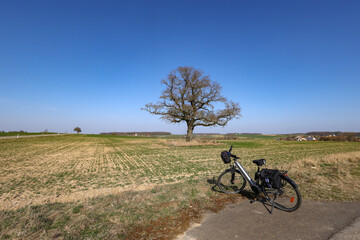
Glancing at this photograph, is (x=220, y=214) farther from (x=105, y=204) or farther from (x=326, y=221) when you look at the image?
(x=105, y=204)

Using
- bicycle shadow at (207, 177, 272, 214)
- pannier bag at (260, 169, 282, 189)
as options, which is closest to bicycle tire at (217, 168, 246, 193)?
bicycle shadow at (207, 177, 272, 214)

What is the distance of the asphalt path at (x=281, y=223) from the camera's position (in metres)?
3.30

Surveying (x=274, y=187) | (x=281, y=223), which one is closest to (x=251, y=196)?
(x=274, y=187)

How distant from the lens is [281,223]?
375cm

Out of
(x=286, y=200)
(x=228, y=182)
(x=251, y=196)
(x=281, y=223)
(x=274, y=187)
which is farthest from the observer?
→ (x=228, y=182)

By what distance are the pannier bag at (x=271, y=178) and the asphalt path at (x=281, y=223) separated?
23.3 inches

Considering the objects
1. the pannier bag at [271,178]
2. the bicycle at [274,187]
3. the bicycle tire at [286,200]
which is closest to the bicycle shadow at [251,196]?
the bicycle at [274,187]

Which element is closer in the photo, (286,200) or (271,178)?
(271,178)

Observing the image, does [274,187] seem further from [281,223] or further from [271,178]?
[281,223]

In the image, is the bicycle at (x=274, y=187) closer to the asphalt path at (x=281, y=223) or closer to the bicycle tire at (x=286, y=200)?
the bicycle tire at (x=286, y=200)

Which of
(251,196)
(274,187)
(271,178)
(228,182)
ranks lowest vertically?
(251,196)

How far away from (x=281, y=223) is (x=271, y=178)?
3.51 ft

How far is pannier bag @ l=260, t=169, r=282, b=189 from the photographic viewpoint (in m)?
4.47

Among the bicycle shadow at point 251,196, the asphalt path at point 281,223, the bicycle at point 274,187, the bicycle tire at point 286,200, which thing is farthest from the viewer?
the bicycle shadow at point 251,196
